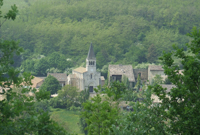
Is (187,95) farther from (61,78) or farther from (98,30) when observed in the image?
(98,30)

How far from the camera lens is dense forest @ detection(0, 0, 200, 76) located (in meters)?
75.6

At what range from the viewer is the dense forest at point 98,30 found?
248 ft

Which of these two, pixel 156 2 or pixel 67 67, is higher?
pixel 156 2

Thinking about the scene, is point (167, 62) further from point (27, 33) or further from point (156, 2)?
point (156, 2)

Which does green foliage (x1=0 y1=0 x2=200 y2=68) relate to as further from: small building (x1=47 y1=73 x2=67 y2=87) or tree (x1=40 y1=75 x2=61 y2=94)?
tree (x1=40 y1=75 x2=61 y2=94)

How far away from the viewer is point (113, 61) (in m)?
75.8

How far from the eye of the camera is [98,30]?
90.9 m

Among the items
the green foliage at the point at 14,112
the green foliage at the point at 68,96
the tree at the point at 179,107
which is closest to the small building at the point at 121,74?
the green foliage at the point at 68,96

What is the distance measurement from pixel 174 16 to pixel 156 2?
13275mm

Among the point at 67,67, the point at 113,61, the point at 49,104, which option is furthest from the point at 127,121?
the point at 113,61

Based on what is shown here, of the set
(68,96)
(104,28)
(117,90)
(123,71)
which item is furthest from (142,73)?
(117,90)

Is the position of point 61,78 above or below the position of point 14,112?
above

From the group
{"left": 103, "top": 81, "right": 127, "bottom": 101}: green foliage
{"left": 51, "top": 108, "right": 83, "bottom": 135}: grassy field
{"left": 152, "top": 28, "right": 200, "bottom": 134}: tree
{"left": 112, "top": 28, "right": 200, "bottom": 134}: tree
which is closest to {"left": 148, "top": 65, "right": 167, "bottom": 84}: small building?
{"left": 51, "top": 108, "right": 83, "bottom": 135}: grassy field

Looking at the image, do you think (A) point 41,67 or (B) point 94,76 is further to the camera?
(A) point 41,67
